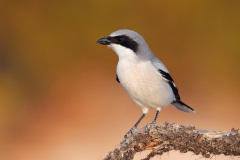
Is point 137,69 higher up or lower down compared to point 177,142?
higher up

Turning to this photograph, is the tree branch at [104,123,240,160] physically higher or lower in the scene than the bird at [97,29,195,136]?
lower

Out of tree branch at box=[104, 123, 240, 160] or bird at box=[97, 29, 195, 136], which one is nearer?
tree branch at box=[104, 123, 240, 160]

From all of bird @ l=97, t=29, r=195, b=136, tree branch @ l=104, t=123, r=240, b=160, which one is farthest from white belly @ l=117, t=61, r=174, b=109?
tree branch @ l=104, t=123, r=240, b=160

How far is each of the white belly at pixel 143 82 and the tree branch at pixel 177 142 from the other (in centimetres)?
154

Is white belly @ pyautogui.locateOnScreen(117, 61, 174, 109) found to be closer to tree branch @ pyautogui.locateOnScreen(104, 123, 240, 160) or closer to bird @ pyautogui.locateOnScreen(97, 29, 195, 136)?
bird @ pyautogui.locateOnScreen(97, 29, 195, 136)

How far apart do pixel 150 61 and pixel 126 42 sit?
301 millimetres

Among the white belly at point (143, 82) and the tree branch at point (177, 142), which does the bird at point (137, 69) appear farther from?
the tree branch at point (177, 142)

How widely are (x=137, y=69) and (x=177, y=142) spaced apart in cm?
178

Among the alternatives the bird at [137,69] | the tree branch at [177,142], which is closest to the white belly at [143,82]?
the bird at [137,69]

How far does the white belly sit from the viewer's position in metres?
4.91

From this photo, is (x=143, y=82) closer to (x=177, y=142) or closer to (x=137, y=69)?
(x=137, y=69)

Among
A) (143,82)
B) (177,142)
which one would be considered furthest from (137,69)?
(177,142)

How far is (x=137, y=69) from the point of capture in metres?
4.91

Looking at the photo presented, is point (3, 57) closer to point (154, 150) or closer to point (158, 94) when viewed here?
point (158, 94)
